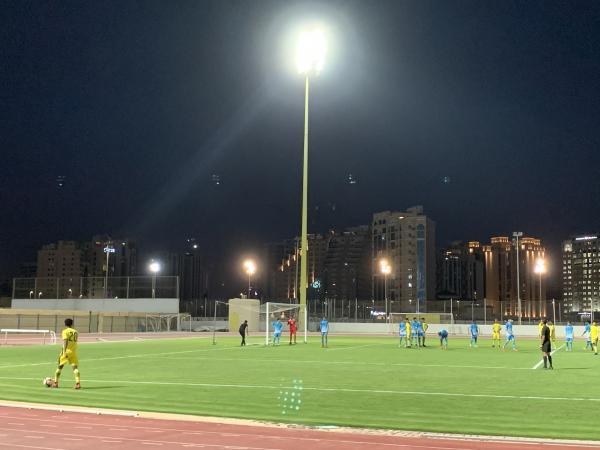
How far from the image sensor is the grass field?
11273mm

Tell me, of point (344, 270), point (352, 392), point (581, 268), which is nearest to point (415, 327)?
point (352, 392)

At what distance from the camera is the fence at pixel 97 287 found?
3036 inches

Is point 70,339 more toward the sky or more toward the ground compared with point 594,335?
more toward the sky

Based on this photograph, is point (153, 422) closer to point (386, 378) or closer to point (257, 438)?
point (257, 438)

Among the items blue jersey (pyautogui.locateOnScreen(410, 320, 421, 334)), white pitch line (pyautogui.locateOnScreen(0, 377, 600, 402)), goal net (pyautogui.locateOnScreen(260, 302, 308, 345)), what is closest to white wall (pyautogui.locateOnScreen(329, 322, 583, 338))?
goal net (pyautogui.locateOnScreen(260, 302, 308, 345))

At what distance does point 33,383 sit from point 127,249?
14360 cm

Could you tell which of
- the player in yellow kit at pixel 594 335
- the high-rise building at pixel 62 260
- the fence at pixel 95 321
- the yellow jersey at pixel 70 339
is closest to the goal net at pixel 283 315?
the fence at pixel 95 321

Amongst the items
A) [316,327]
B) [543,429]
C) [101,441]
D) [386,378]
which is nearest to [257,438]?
[101,441]

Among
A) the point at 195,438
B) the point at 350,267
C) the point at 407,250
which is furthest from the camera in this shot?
the point at 350,267

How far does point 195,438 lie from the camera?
9.64m

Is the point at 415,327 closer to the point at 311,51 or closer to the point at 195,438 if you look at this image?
the point at 311,51

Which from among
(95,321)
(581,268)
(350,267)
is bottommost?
(95,321)

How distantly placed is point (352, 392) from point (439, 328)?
2039 inches

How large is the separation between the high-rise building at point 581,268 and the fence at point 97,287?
132579mm
